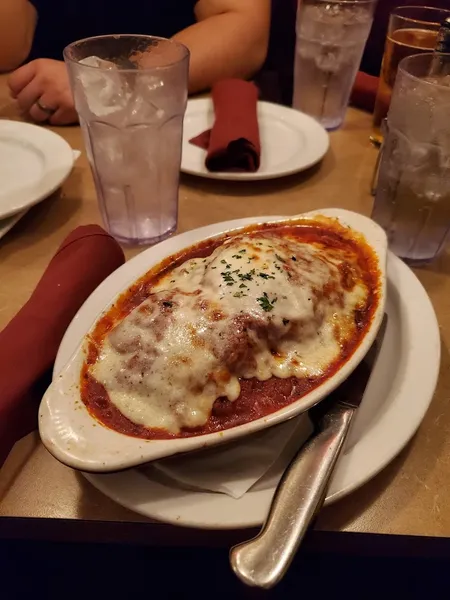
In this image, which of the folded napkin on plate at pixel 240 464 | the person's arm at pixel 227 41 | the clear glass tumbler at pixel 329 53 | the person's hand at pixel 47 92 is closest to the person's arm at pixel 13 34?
the person's hand at pixel 47 92

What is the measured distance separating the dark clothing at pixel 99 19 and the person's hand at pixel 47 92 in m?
0.70

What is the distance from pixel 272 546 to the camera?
0.46m

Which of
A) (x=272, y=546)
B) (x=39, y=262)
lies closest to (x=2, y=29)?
(x=39, y=262)

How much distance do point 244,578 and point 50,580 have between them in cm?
57

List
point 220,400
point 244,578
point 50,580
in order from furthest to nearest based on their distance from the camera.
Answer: point 50,580 < point 220,400 < point 244,578

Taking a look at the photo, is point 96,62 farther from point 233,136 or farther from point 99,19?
point 99,19

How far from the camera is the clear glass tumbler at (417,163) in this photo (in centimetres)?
84

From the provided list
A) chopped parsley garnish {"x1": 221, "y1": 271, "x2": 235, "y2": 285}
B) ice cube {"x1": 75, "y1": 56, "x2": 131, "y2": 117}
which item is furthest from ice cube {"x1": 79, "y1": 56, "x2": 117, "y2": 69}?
chopped parsley garnish {"x1": 221, "y1": 271, "x2": 235, "y2": 285}

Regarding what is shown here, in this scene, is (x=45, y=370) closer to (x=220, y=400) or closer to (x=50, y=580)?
(x=220, y=400)

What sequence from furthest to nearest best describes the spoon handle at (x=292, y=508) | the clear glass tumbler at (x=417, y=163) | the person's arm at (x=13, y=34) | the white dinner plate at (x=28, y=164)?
the person's arm at (x=13, y=34) → the white dinner plate at (x=28, y=164) → the clear glass tumbler at (x=417, y=163) → the spoon handle at (x=292, y=508)

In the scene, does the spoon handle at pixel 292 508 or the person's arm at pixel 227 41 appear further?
the person's arm at pixel 227 41

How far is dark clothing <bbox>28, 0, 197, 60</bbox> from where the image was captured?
1.90 meters

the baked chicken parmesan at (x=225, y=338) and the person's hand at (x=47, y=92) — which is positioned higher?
the baked chicken parmesan at (x=225, y=338)

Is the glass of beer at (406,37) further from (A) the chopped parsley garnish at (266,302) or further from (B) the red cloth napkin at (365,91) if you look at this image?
(A) the chopped parsley garnish at (266,302)
